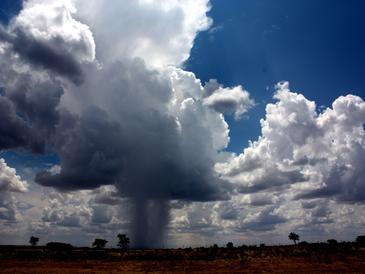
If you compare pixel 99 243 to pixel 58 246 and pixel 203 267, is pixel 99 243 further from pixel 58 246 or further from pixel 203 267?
pixel 203 267

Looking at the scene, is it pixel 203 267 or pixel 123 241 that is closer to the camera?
pixel 203 267

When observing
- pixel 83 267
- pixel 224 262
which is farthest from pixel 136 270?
pixel 224 262

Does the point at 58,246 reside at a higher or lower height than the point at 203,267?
higher

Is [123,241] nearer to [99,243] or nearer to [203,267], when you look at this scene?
[99,243]

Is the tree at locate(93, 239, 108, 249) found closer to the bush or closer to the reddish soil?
the bush

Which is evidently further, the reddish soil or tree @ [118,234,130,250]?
tree @ [118,234,130,250]

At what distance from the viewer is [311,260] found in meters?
79.2

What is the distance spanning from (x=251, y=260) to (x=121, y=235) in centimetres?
11628

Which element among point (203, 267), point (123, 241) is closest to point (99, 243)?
point (123, 241)

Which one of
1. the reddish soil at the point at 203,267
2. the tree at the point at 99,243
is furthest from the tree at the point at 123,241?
the reddish soil at the point at 203,267

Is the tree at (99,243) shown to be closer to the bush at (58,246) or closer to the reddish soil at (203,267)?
the bush at (58,246)

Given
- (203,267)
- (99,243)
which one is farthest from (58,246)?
(203,267)

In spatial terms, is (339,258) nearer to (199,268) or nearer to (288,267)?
(288,267)

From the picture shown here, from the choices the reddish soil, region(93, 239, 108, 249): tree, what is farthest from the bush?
the reddish soil
